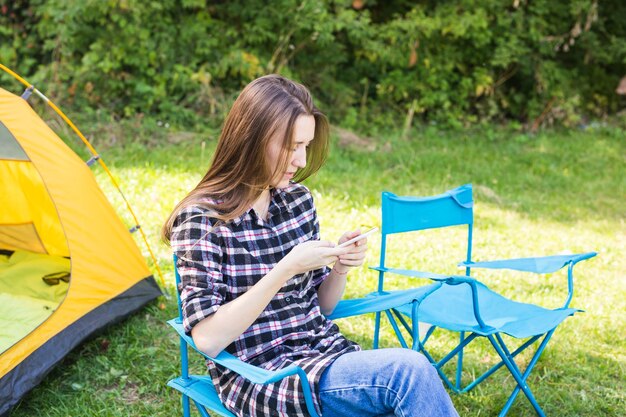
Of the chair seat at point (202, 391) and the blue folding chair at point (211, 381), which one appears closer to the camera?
the blue folding chair at point (211, 381)

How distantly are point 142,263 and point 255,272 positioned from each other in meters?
1.40

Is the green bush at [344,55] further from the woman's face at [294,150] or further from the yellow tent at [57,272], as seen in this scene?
the woman's face at [294,150]

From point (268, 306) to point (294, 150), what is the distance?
1.25 ft

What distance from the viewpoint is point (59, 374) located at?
2570 mm

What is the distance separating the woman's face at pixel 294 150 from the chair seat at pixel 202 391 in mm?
541

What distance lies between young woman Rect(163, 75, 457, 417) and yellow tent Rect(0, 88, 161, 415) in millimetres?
941

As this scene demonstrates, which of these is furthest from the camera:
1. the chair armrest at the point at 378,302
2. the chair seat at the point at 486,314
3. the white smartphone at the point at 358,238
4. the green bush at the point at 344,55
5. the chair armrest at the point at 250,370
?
the green bush at the point at 344,55

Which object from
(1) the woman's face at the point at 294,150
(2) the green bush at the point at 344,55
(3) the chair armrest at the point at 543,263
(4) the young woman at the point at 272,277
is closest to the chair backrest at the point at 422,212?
(3) the chair armrest at the point at 543,263

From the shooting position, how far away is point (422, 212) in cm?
237

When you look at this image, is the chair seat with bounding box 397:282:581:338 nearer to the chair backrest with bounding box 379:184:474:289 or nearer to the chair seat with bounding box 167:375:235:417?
the chair backrest with bounding box 379:184:474:289

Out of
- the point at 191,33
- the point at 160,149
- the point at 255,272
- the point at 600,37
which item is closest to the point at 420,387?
the point at 255,272

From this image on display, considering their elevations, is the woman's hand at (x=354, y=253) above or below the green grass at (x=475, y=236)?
above

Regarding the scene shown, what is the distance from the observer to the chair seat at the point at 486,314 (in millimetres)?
2070

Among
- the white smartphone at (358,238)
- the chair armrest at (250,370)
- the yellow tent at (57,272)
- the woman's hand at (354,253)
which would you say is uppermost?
the white smartphone at (358,238)
